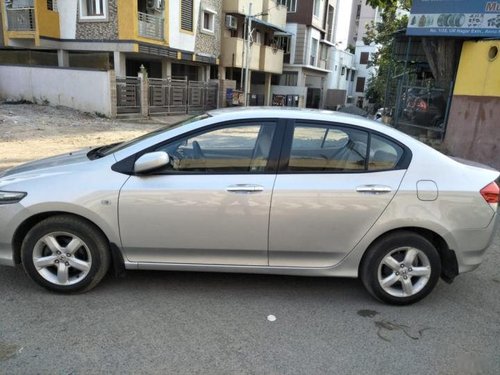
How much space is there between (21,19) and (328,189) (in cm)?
2414

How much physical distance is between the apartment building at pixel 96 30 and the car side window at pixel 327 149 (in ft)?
58.8

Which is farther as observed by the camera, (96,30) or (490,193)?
(96,30)

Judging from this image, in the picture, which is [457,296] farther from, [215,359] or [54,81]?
[54,81]

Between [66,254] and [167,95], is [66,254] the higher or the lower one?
the lower one

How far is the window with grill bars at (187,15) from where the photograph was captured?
81.8 feet

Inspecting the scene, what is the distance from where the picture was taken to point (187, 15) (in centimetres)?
2542

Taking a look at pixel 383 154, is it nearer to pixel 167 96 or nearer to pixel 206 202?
pixel 206 202

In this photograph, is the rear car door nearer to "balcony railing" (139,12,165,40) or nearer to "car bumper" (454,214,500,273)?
"car bumper" (454,214,500,273)

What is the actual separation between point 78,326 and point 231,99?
984 inches

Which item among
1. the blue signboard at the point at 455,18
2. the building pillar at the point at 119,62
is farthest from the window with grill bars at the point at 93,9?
the blue signboard at the point at 455,18

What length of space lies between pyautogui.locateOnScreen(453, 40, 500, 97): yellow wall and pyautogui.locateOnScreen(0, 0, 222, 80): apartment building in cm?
1472

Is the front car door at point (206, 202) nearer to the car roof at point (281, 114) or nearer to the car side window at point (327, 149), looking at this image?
the car roof at point (281, 114)

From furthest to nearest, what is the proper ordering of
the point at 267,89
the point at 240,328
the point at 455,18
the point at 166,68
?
the point at 267,89 < the point at 166,68 < the point at 455,18 < the point at 240,328

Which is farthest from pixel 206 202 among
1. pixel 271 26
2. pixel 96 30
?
pixel 271 26
